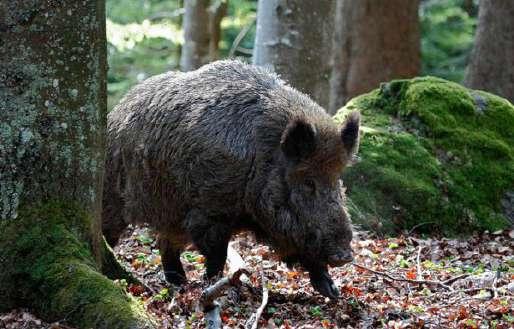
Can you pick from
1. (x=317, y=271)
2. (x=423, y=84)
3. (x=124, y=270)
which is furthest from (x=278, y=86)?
(x=423, y=84)

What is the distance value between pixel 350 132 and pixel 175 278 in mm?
2298

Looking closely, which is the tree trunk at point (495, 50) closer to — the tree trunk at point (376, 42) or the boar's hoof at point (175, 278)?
the tree trunk at point (376, 42)

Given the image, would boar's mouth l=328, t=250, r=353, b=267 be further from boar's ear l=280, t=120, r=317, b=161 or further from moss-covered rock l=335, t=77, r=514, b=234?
moss-covered rock l=335, t=77, r=514, b=234

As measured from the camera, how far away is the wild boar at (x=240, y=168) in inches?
299

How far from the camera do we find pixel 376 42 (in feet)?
60.3

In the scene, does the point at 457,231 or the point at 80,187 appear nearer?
the point at 80,187

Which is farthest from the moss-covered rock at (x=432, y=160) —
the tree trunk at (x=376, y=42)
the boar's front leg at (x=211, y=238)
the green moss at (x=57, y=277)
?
→ the tree trunk at (x=376, y=42)

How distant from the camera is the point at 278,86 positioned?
329 inches

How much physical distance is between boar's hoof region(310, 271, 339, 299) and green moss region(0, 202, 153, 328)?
2.26 meters

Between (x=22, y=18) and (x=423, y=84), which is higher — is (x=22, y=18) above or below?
above

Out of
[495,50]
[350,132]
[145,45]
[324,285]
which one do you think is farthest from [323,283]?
[145,45]

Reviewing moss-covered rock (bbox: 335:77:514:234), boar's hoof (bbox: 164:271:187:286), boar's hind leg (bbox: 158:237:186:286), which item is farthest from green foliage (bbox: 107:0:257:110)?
boar's hoof (bbox: 164:271:187:286)

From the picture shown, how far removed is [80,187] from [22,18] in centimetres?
122

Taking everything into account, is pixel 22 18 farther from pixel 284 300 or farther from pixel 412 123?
pixel 412 123
